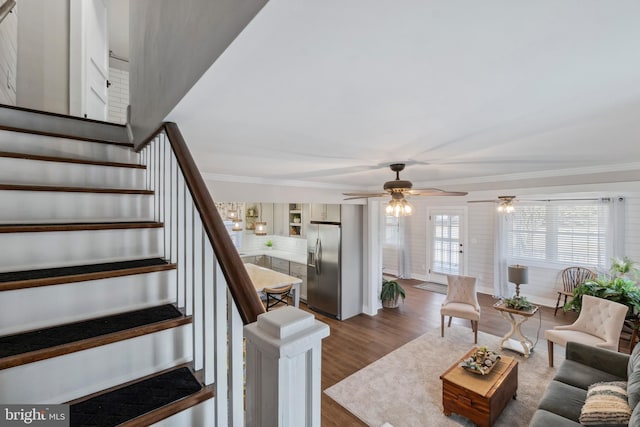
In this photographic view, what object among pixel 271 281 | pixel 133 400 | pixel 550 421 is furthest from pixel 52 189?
pixel 550 421

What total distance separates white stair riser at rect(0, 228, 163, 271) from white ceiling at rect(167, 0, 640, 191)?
2.42ft

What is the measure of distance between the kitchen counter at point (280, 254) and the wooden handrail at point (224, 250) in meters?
5.24

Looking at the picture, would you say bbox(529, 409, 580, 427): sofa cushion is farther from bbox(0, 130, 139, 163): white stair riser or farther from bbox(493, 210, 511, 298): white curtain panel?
bbox(493, 210, 511, 298): white curtain panel

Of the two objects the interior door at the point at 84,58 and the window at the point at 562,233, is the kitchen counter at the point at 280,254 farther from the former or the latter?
the window at the point at 562,233

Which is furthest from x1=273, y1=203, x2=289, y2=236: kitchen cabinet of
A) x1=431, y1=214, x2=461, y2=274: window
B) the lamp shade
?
the lamp shade

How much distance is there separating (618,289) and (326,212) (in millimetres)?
4755

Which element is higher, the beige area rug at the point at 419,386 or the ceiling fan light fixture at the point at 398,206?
the ceiling fan light fixture at the point at 398,206

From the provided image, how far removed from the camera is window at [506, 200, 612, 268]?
17.8 feet

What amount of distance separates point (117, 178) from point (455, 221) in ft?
24.3

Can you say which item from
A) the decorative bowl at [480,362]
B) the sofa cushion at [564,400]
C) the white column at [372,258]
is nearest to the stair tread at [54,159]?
the decorative bowl at [480,362]

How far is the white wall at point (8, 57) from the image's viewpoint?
2.38 metres

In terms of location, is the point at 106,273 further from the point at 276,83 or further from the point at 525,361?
the point at 525,361

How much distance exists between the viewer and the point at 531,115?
144cm

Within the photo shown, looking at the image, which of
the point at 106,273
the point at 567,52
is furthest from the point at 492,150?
the point at 106,273
